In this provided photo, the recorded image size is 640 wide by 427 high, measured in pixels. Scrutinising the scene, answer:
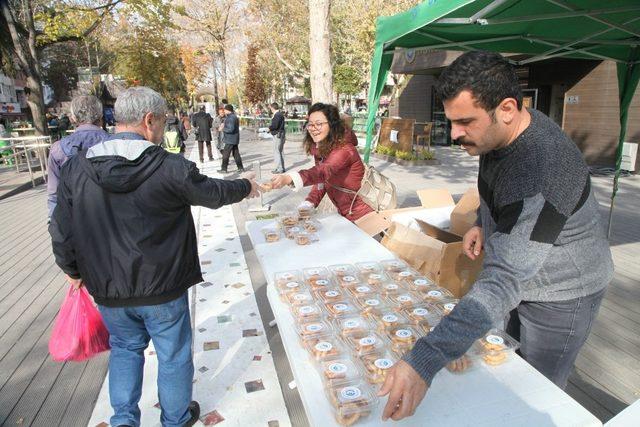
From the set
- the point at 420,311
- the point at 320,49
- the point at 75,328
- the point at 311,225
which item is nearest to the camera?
the point at 420,311

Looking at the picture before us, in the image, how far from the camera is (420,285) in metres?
1.88

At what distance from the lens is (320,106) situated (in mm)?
3514

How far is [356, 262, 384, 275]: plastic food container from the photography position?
207 cm

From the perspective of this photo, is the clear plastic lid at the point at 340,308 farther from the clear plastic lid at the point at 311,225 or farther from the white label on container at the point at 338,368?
the clear plastic lid at the point at 311,225

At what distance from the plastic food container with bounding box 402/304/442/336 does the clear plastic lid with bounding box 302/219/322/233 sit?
1244 mm

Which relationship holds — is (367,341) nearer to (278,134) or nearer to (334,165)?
(334,165)

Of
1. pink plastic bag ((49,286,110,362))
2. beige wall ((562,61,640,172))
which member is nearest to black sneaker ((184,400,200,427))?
pink plastic bag ((49,286,110,362))

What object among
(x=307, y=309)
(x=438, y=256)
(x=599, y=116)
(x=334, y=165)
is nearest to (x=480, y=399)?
(x=307, y=309)

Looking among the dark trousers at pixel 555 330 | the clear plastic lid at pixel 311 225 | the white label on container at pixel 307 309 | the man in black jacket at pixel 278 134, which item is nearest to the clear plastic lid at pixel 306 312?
the white label on container at pixel 307 309

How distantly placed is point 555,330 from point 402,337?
1.87 ft

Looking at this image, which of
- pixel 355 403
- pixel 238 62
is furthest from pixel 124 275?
pixel 238 62

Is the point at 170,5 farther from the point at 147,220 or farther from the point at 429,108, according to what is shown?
the point at 147,220

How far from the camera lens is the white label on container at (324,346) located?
4.66 ft

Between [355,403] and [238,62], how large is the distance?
48.4 m
